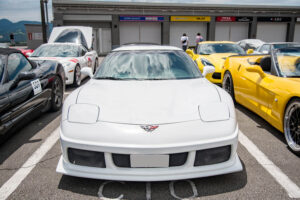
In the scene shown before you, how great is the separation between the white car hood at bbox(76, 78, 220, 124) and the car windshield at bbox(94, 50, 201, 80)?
167mm

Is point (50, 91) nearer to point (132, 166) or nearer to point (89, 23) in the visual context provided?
point (132, 166)

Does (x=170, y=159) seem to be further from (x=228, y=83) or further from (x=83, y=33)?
(x=83, y=33)

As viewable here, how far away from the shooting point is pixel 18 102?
332 centimetres

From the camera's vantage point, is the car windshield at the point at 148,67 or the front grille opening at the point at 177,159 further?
the car windshield at the point at 148,67

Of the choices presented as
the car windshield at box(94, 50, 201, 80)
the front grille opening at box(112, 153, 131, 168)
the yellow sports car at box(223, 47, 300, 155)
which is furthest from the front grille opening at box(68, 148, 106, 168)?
the yellow sports car at box(223, 47, 300, 155)

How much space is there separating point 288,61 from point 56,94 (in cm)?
411

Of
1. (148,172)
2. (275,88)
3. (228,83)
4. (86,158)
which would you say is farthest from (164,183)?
(228,83)

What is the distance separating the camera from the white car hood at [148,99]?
7.19ft

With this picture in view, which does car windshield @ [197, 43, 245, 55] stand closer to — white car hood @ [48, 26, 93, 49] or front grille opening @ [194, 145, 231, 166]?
white car hood @ [48, 26, 93, 49]

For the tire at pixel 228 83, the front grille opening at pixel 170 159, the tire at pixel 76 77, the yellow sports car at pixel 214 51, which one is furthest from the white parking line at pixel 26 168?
the yellow sports car at pixel 214 51

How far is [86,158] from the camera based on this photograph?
2.12 metres

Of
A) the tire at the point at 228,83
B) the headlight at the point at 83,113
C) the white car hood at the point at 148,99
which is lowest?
the tire at the point at 228,83

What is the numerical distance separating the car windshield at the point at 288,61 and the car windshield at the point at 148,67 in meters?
1.32

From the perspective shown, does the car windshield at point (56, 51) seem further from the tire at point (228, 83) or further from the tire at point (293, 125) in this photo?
the tire at point (293, 125)
